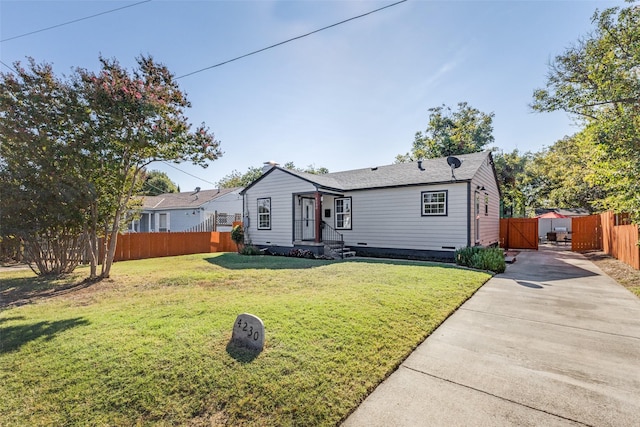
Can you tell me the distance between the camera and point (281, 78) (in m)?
9.78

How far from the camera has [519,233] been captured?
1786 centimetres

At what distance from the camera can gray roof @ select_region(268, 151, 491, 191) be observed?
12047 mm

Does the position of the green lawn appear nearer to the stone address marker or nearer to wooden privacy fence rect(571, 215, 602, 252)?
the stone address marker

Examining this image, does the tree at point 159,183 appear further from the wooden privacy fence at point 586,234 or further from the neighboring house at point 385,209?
the wooden privacy fence at point 586,234

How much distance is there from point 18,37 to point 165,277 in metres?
7.52

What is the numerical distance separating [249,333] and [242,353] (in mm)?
234

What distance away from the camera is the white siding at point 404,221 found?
11.5 m

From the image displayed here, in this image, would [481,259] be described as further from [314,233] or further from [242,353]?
[242,353]

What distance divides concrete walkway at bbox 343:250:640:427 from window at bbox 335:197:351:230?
8940 mm

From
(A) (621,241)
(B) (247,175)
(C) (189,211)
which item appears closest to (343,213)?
(A) (621,241)

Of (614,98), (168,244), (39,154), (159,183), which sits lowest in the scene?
(168,244)

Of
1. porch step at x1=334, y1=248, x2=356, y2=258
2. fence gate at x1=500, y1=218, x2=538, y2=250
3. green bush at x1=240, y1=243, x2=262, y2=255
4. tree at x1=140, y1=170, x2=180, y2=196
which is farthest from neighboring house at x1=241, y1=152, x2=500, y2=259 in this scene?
tree at x1=140, y1=170, x2=180, y2=196

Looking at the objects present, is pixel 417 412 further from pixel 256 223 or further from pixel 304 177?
pixel 256 223

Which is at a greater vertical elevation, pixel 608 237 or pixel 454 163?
pixel 454 163
